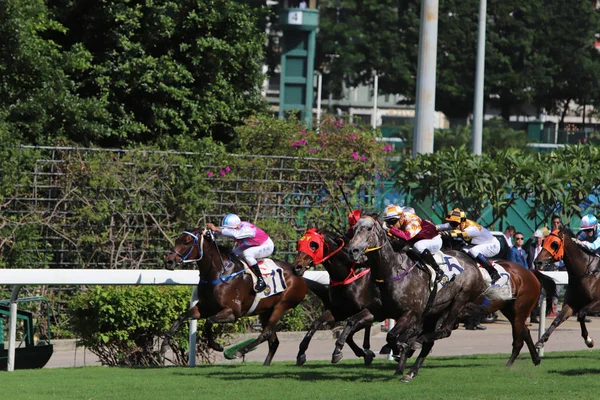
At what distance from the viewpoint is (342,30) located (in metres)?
50.0

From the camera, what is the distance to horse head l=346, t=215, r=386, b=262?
9.80 metres

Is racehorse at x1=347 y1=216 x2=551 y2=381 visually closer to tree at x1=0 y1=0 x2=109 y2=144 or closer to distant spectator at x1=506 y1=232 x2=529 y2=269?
distant spectator at x1=506 y1=232 x2=529 y2=269

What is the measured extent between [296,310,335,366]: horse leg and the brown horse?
65 centimetres

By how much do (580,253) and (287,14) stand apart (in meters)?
24.3

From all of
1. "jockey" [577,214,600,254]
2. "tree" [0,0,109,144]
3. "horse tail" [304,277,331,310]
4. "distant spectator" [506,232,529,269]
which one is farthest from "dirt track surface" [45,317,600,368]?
"tree" [0,0,109,144]

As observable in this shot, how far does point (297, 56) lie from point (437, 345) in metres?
22.2

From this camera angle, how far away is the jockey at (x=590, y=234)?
1301cm

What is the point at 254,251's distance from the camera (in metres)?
12.3

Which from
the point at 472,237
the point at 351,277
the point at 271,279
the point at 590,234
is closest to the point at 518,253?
the point at 590,234

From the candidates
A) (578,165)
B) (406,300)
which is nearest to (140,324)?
(406,300)

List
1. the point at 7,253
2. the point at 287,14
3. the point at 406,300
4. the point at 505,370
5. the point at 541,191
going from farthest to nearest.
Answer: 1. the point at 287,14
2. the point at 541,191
3. the point at 7,253
4. the point at 505,370
5. the point at 406,300

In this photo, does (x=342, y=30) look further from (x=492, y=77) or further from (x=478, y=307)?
(x=478, y=307)

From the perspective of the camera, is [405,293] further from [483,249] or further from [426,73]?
[426,73]

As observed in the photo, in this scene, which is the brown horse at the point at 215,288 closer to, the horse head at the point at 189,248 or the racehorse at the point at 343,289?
the horse head at the point at 189,248
